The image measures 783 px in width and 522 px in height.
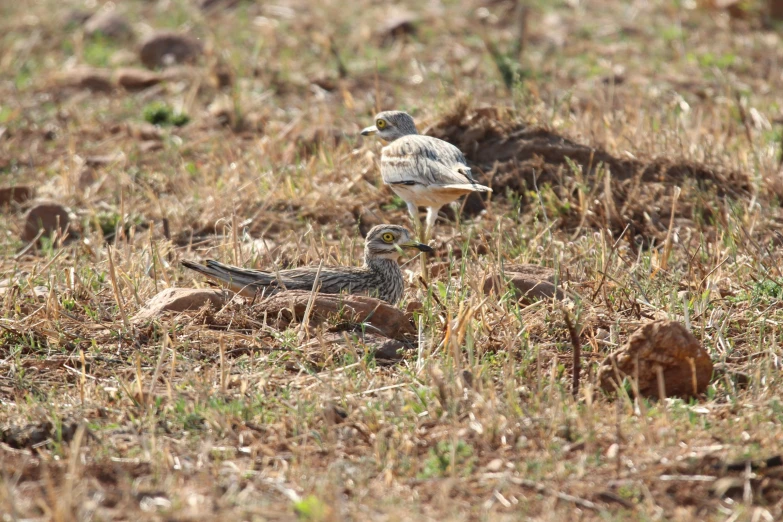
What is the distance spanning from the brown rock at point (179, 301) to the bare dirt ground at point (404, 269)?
0.27ft

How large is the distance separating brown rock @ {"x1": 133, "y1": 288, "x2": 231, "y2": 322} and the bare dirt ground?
8 cm

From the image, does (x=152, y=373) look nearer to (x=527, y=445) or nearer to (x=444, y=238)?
(x=527, y=445)

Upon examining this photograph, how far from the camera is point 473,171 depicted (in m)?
8.01

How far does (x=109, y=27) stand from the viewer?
43.1 ft

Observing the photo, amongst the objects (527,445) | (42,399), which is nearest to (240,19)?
(42,399)

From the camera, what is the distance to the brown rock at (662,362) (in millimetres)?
4602

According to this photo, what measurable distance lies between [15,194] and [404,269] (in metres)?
3.56

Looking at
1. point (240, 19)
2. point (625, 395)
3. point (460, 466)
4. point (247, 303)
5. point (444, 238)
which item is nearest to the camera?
point (460, 466)

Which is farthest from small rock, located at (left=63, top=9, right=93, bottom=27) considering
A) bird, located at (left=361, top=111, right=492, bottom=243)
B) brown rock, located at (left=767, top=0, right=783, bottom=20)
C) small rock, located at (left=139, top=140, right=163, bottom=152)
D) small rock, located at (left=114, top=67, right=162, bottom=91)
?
brown rock, located at (left=767, top=0, right=783, bottom=20)

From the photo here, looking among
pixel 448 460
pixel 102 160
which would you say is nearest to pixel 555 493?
pixel 448 460

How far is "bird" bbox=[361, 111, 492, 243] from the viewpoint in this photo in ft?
21.1

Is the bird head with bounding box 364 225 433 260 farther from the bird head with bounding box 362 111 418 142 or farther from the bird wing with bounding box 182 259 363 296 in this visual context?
the bird head with bounding box 362 111 418 142

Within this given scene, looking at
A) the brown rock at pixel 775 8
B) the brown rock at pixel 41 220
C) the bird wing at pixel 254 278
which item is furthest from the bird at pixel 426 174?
the brown rock at pixel 775 8

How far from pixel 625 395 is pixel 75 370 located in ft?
7.89
